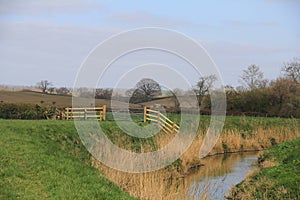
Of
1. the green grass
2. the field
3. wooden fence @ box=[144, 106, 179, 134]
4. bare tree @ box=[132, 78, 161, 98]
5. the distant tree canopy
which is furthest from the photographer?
wooden fence @ box=[144, 106, 179, 134]

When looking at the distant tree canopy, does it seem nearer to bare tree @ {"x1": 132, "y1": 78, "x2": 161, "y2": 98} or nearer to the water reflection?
bare tree @ {"x1": 132, "y1": 78, "x2": 161, "y2": 98}

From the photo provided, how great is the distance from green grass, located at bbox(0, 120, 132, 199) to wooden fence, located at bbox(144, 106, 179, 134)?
19.5ft

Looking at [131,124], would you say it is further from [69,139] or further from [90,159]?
[90,159]

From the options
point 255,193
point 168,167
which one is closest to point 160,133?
point 168,167

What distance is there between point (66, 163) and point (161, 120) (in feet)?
34.7

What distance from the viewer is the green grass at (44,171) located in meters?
9.46

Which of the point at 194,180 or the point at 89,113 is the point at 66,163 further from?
the point at 89,113

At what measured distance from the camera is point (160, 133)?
20500 millimetres

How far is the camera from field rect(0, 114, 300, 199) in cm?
974

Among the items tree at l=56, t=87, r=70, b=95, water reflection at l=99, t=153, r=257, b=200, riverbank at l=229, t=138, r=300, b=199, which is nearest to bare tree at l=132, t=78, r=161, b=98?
water reflection at l=99, t=153, r=257, b=200

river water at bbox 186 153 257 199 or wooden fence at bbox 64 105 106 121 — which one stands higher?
wooden fence at bbox 64 105 106 121

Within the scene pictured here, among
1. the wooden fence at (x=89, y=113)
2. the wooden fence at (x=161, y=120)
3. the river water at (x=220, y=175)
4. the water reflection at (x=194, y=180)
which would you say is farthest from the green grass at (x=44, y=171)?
the wooden fence at (x=89, y=113)

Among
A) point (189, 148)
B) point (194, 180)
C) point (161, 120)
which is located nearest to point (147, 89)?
point (161, 120)

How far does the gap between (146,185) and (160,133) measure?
8681 millimetres
